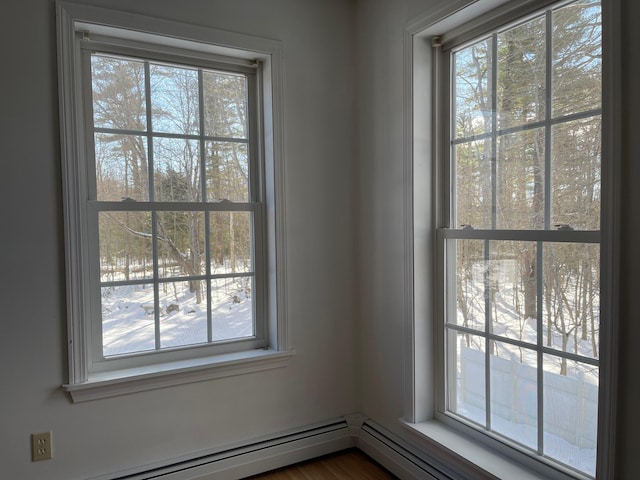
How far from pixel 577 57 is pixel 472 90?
0.46 meters

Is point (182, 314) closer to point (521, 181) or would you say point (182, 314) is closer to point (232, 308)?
point (232, 308)

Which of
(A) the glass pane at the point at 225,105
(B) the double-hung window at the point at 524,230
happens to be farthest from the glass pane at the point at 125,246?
(B) the double-hung window at the point at 524,230

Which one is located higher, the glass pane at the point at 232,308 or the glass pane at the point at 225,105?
the glass pane at the point at 225,105

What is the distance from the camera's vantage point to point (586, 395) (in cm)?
154

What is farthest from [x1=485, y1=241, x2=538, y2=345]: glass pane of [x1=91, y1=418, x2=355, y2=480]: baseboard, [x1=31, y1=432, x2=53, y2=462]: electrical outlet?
[x1=31, y1=432, x2=53, y2=462]: electrical outlet

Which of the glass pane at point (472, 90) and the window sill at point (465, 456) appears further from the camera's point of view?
the glass pane at point (472, 90)

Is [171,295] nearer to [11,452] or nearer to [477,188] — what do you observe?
→ [11,452]

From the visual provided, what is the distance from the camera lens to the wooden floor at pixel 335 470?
2229 mm

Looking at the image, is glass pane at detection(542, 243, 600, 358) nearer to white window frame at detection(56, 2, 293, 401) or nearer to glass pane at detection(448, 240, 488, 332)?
glass pane at detection(448, 240, 488, 332)

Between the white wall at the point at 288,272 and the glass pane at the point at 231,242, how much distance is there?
0.23 meters

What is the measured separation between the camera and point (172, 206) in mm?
2162

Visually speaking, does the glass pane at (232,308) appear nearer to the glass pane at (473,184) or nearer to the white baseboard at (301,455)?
the white baseboard at (301,455)

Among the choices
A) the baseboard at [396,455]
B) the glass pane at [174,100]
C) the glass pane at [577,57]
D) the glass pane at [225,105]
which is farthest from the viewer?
the glass pane at [225,105]

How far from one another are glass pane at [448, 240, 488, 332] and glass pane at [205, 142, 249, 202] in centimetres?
111
